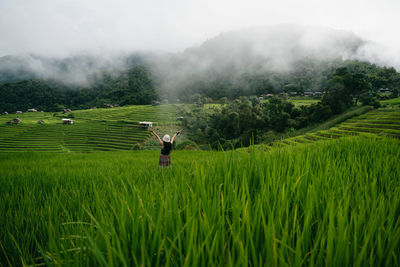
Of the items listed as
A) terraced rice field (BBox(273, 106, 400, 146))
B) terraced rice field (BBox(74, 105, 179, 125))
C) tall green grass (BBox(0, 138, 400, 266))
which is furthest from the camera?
terraced rice field (BBox(74, 105, 179, 125))

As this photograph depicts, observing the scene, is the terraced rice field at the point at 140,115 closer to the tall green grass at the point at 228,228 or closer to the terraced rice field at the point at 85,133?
the terraced rice field at the point at 85,133

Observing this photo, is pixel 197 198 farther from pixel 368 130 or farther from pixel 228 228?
pixel 368 130

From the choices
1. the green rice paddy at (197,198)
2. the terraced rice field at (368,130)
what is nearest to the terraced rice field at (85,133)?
the green rice paddy at (197,198)

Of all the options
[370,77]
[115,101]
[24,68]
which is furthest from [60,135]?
[24,68]

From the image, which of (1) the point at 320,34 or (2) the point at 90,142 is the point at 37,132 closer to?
(2) the point at 90,142

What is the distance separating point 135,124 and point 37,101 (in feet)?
252

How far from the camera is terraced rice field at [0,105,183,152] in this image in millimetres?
46781

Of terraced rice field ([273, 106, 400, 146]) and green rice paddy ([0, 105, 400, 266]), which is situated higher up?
green rice paddy ([0, 105, 400, 266])

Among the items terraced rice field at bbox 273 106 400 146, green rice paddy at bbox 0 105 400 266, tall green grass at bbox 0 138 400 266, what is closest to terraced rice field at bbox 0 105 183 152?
green rice paddy at bbox 0 105 400 266

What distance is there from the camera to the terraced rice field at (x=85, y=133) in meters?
46.8

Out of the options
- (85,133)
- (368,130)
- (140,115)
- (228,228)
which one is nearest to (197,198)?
(228,228)

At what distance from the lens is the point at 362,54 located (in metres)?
139

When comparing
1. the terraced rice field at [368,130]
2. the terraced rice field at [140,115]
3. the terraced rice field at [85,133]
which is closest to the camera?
the terraced rice field at [368,130]

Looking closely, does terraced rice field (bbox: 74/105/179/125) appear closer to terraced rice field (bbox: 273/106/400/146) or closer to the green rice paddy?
the green rice paddy
